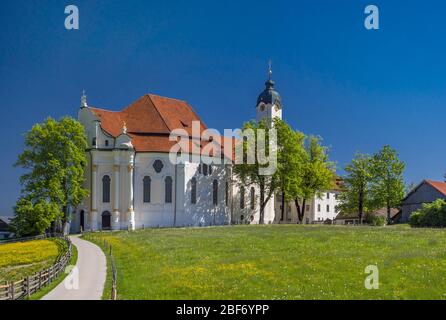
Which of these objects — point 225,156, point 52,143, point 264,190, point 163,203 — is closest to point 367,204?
point 264,190

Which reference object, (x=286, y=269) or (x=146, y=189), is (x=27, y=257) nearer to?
(x=286, y=269)

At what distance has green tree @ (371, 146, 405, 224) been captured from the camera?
8212cm

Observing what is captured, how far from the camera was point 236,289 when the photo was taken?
73.7 feet

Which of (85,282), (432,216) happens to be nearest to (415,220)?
(432,216)

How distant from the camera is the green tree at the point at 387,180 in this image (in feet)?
269

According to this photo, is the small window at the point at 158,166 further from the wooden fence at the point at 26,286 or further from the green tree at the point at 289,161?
the wooden fence at the point at 26,286

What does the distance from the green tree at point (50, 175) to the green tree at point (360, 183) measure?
4019cm

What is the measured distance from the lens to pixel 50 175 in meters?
63.7

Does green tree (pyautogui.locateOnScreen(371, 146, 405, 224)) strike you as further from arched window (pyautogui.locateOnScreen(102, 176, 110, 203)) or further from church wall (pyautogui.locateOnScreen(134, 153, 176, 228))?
arched window (pyautogui.locateOnScreen(102, 176, 110, 203))

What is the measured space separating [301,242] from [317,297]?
1806cm

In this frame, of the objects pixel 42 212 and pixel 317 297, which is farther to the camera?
pixel 42 212

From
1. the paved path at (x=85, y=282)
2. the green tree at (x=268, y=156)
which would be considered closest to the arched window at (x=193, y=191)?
the green tree at (x=268, y=156)
